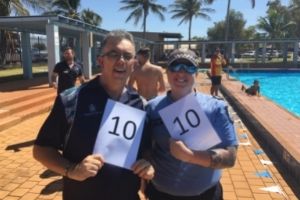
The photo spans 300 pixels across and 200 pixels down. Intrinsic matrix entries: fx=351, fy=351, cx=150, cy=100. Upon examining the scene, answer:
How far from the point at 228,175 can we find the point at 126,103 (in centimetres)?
362

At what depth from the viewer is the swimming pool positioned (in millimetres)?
16927

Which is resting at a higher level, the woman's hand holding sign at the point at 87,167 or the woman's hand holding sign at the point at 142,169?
the woman's hand holding sign at the point at 87,167

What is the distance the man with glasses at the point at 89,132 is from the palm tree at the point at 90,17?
135 ft

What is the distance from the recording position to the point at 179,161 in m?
2.14

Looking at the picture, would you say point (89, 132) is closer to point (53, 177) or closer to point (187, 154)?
point (187, 154)

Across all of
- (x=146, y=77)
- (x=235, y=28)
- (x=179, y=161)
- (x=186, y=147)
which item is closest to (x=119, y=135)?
(x=186, y=147)

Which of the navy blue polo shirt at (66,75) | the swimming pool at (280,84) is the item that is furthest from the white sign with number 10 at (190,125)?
the swimming pool at (280,84)

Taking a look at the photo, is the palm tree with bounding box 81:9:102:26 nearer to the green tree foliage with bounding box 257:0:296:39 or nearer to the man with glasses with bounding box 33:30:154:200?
the green tree foliage with bounding box 257:0:296:39

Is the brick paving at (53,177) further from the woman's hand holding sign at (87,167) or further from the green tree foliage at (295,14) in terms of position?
the green tree foliage at (295,14)

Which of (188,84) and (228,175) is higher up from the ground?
(188,84)

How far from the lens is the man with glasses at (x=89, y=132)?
1792 mm

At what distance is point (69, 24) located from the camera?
1427cm

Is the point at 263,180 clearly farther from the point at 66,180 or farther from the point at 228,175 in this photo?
the point at 66,180

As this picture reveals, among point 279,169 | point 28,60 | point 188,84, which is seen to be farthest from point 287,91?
point 188,84
